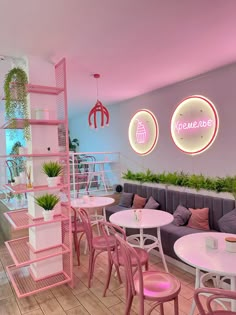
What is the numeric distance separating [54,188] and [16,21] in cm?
160

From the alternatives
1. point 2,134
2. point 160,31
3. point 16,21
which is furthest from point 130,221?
point 2,134

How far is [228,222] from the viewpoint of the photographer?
2.91 metres

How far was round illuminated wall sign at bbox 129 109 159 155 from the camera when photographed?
4934 millimetres

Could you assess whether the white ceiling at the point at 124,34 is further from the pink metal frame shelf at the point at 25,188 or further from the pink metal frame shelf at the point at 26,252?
the pink metal frame shelf at the point at 26,252

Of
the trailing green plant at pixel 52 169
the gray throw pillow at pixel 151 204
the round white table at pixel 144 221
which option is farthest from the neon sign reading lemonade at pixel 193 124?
the trailing green plant at pixel 52 169

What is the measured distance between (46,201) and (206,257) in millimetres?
1621

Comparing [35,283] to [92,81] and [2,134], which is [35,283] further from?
[2,134]

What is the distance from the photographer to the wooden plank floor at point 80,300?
7.50 feet

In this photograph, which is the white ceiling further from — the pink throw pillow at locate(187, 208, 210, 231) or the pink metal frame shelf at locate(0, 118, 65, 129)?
the pink throw pillow at locate(187, 208, 210, 231)

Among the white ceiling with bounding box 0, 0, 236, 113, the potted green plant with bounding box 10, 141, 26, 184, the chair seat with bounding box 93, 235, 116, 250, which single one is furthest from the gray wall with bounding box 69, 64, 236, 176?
the potted green plant with bounding box 10, 141, 26, 184

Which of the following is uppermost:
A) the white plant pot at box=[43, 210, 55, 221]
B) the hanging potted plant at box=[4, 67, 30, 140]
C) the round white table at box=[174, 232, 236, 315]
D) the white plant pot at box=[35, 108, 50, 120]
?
the hanging potted plant at box=[4, 67, 30, 140]

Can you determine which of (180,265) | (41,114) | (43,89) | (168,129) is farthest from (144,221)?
(168,129)

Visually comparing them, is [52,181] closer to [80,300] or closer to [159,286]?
[80,300]

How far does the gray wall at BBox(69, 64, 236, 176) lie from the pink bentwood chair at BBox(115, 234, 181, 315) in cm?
222
